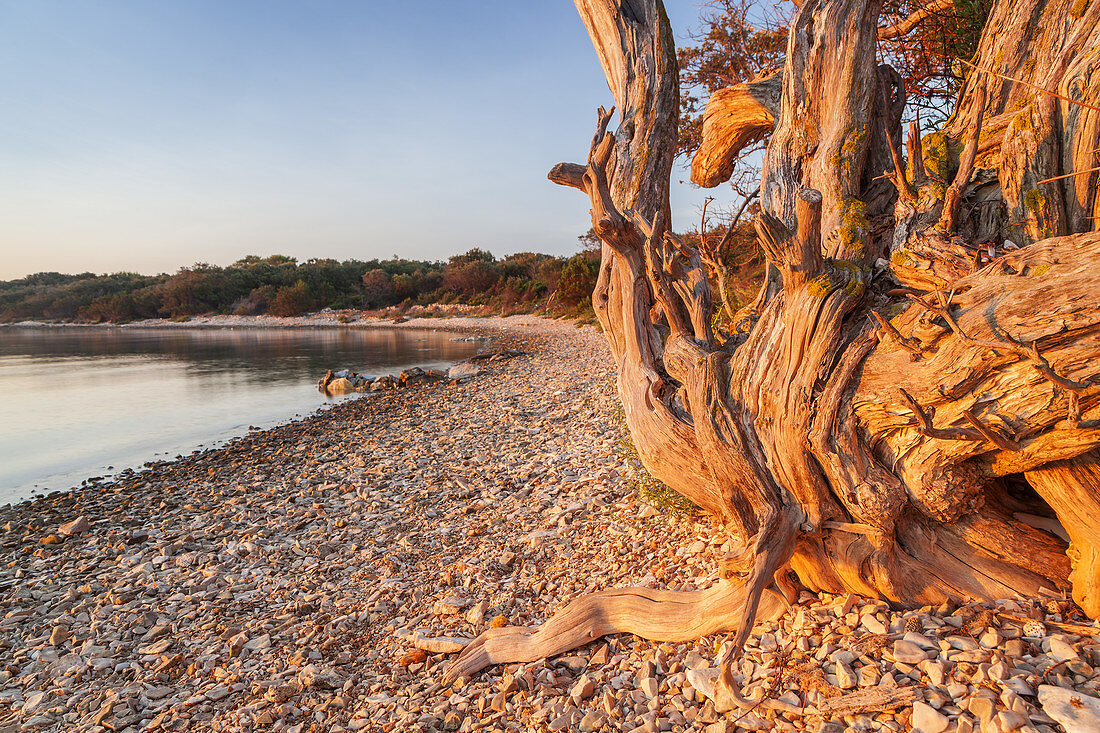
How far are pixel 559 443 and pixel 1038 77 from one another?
18.9 feet

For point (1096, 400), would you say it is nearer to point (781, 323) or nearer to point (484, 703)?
point (781, 323)

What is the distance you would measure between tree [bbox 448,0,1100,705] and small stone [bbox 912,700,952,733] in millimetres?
625

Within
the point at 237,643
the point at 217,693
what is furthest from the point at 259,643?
the point at 217,693

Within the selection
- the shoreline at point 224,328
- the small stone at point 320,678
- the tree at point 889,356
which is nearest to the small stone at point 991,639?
the tree at point 889,356

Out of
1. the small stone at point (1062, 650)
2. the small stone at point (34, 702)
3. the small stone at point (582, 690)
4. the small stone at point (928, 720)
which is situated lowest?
the small stone at point (34, 702)

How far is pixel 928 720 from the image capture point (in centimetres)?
197

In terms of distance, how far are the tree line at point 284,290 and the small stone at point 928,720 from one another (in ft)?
133

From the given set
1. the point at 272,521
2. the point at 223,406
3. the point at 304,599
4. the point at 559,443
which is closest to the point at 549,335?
the point at 223,406

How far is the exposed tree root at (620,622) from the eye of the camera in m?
2.90

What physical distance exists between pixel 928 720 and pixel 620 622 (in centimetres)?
150

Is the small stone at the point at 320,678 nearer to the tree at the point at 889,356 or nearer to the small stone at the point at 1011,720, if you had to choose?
the tree at the point at 889,356

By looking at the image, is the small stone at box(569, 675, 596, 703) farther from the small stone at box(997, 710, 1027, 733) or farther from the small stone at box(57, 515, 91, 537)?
the small stone at box(57, 515, 91, 537)

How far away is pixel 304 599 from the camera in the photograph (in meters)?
4.35

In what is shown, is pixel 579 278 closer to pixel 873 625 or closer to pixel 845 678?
Result: pixel 873 625
